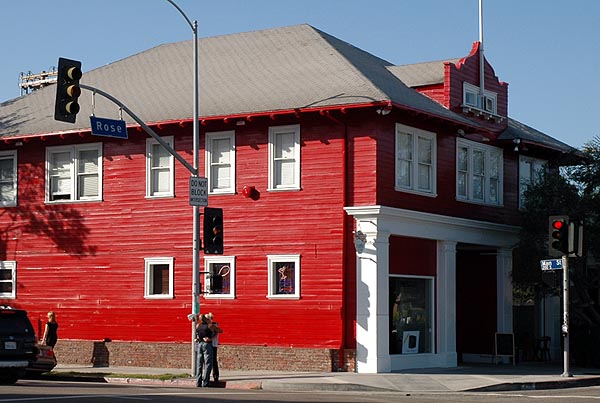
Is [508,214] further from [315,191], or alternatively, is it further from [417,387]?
[417,387]

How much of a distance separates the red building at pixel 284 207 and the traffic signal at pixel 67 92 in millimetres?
8441

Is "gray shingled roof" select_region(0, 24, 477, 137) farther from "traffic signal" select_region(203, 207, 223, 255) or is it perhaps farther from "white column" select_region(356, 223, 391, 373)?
"traffic signal" select_region(203, 207, 223, 255)

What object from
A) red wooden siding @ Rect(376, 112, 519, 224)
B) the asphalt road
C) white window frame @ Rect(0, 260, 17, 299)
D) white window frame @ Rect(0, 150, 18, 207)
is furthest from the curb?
white window frame @ Rect(0, 150, 18, 207)

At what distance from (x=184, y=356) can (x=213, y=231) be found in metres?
6.34

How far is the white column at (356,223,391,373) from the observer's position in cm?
2870

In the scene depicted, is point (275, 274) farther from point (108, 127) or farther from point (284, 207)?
point (108, 127)

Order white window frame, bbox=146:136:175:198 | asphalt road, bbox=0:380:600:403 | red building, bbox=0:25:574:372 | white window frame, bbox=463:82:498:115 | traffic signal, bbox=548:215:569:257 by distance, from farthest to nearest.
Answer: white window frame, bbox=463:82:498:115
white window frame, bbox=146:136:175:198
red building, bbox=0:25:574:372
traffic signal, bbox=548:215:569:257
asphalt road, bbox=0:380:600:403

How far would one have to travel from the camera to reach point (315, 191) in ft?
98.4

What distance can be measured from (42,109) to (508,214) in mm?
15670

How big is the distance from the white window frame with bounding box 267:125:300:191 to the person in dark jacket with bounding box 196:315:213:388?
19.6 feet

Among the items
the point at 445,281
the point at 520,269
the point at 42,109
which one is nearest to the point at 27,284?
the point at 42,109

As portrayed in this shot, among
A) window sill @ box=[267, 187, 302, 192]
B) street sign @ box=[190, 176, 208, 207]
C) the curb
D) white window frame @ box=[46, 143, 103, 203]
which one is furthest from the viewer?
white window frame @ box=[46, 143, 103, 203]

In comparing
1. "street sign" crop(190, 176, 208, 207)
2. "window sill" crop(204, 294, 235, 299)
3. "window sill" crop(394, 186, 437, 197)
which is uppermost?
"window sill" crop(394, 186, 437, 197)

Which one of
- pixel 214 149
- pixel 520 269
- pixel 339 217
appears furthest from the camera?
pixel 520 269
